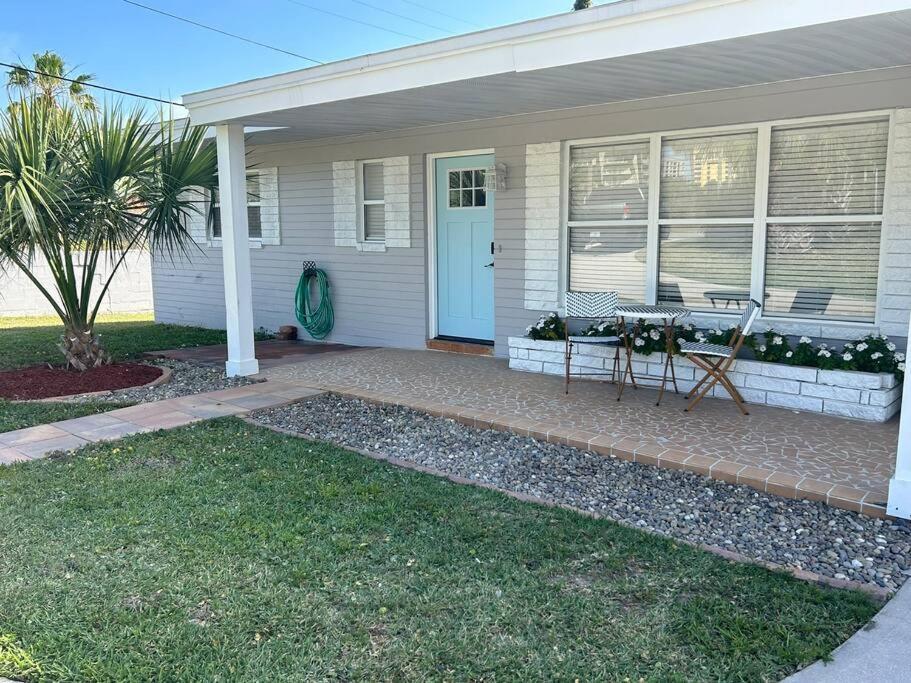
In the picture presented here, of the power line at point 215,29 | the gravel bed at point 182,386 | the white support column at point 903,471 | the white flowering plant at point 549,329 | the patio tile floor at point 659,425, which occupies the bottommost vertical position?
the gravel bed at point 182,386

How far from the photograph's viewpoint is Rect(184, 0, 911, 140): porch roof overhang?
3832 mm

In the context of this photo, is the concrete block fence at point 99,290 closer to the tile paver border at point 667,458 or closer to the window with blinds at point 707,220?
the tile paver border at point 667,458

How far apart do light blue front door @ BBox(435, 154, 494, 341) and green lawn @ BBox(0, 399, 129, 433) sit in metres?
3.59

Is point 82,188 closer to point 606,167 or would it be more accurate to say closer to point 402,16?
point 606,167

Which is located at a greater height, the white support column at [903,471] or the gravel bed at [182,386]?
the white support column at [903,471]

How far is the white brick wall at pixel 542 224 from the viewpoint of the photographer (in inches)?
274

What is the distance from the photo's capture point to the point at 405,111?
21.3ft

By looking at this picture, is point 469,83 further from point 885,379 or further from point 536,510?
Answer: point 885,379

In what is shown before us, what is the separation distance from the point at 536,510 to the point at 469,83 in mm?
3132

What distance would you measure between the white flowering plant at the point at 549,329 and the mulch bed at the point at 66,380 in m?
3.68

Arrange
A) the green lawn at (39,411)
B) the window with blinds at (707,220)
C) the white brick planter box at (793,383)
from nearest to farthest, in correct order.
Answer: the white brick planter box at (793,383) < the green lawn at (39,411) < the window with blinds at (707,220)

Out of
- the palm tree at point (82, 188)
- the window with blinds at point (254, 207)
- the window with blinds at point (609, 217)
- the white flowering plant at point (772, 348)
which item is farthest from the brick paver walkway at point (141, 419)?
the window with blinds at point (254, 207)

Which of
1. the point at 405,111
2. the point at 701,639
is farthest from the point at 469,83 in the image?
the point at 701,639

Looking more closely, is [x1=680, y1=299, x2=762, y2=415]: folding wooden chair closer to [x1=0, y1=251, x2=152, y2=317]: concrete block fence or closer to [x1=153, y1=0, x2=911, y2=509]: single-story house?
[x1=153, y1=0, x2=911, y2=509]: single-story house
